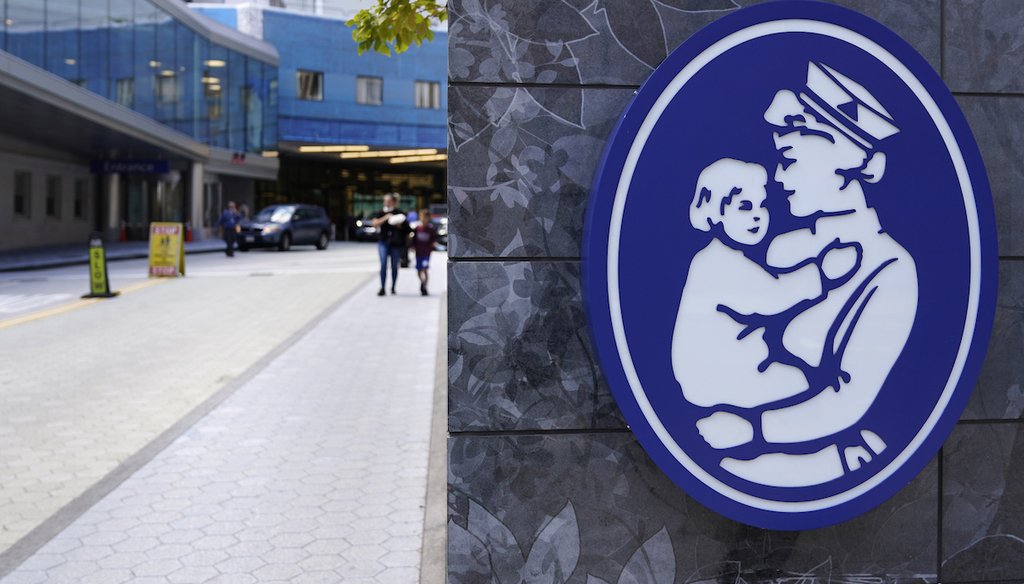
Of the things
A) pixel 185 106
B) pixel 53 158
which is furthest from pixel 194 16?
pixel 53 158

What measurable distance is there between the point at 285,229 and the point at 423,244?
2153 centimetres

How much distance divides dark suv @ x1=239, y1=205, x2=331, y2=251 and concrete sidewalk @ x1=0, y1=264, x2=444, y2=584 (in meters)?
29.7

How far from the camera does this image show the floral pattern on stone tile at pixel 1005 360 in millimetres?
3979

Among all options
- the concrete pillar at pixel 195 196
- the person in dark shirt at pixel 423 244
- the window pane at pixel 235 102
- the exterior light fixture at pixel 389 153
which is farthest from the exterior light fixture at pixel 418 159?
the person in dark shirt at pixel 423 244

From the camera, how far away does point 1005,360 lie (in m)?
3.99

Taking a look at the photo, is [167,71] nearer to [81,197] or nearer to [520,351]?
[81,197]

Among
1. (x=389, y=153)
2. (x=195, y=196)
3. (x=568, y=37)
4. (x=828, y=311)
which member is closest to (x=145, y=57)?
(x=195, y=196)

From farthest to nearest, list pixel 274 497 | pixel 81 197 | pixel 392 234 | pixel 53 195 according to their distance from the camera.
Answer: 1. pixel 81 197
2. pixel 53 195
3. pixel 392 234
4. pixel 274 497

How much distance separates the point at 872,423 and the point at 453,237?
1.60 m

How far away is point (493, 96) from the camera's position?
12.2 ft

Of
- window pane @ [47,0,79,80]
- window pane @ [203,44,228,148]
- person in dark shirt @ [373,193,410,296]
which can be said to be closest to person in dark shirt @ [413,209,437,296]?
person in dark shirt @ [373,193,410,296]

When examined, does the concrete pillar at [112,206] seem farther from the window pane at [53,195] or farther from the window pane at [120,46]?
the window pane at [120,46]

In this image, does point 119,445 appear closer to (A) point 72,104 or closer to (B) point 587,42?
(B) point 587,42

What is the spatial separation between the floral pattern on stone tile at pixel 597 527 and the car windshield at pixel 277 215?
37.3m
